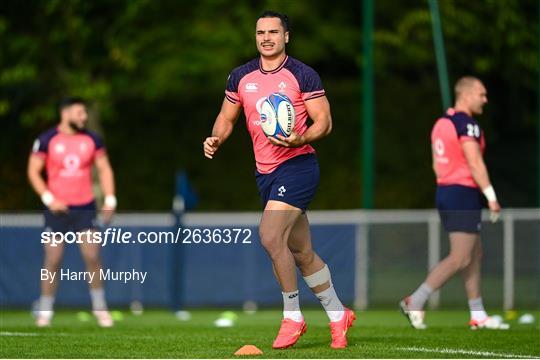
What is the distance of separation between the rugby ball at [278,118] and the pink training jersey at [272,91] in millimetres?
223

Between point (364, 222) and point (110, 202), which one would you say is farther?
point (364, 222)

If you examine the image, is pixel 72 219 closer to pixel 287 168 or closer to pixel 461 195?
pixel 461 195

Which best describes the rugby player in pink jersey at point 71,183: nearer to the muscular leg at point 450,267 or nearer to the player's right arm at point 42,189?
the player's right arm at point 42,189

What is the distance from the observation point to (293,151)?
10352 millimetres

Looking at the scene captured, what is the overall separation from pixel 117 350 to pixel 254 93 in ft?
6.54

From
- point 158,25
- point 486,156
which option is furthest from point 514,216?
point 158,25

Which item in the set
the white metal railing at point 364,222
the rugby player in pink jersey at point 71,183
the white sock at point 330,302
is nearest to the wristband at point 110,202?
the rugby player in pink jersey at point 71,183

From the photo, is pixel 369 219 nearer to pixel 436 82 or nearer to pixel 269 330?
pixel 269 330

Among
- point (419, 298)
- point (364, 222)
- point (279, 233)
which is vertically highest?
point (364, 222)

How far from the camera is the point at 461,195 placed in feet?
43.5

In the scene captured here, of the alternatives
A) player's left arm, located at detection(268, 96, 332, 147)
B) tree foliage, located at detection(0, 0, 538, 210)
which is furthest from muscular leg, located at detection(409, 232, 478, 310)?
tree foliage, located at detection(0, 0, 538, 210)

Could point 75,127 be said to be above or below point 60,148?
above

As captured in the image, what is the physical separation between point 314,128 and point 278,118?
0.27m

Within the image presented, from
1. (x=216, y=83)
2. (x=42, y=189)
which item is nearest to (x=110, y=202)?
(x=42, y=189)
